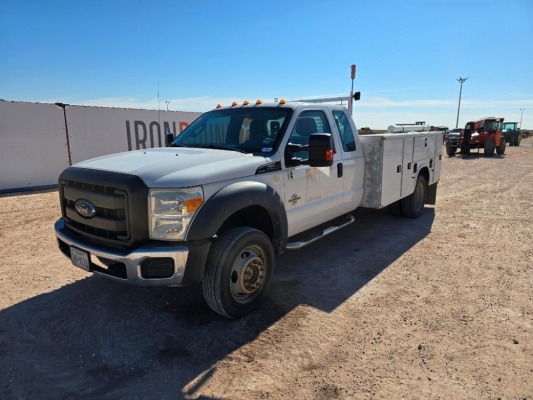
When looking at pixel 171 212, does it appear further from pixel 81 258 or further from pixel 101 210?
pixel 81 258

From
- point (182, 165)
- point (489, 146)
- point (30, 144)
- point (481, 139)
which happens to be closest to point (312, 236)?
point (182, 165)

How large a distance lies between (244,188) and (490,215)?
6063mm

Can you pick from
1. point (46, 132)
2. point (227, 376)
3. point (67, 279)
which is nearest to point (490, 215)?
point (227, 376)

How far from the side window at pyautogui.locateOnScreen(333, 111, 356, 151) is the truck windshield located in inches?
39.3

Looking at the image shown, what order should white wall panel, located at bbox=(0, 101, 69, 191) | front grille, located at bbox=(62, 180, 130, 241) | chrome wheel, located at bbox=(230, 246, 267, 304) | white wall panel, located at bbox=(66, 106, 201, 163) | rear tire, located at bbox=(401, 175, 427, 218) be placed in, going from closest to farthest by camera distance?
front grille, located at bbox=(62, 180, 130, 241)
chrome wheel, located at bbox=(230, 246, 267, 304)
rear tire, located at bbox=(401, 175, 427, 218)
white wall panel, located at bbox=(0, 101, 69, 191)
white wall panel, located at bbox=(66, 106, 201, 163)

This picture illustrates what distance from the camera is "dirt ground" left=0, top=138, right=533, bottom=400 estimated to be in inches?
103

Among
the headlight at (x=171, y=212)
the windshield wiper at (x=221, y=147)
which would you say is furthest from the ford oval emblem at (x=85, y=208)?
the windshield wiper at (x=221, y=147)

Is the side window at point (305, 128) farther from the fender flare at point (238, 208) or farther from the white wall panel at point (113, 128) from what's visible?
the white wall panel at point (113, 128)

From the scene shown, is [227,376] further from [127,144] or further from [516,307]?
[127,144]

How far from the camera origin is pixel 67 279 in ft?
14.2

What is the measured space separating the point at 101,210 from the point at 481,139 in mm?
24311

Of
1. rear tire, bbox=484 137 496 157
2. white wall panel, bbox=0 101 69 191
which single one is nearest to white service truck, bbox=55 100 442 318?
white wall panel, bbox=0 101 69 191

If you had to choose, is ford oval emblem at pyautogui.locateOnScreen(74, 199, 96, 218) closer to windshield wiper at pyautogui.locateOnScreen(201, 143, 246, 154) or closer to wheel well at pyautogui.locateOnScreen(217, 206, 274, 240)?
wheel well at pyautogui.locateOnScreen(217, 206, 274, 240)

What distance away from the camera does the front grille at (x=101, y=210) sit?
2963 millimetres
